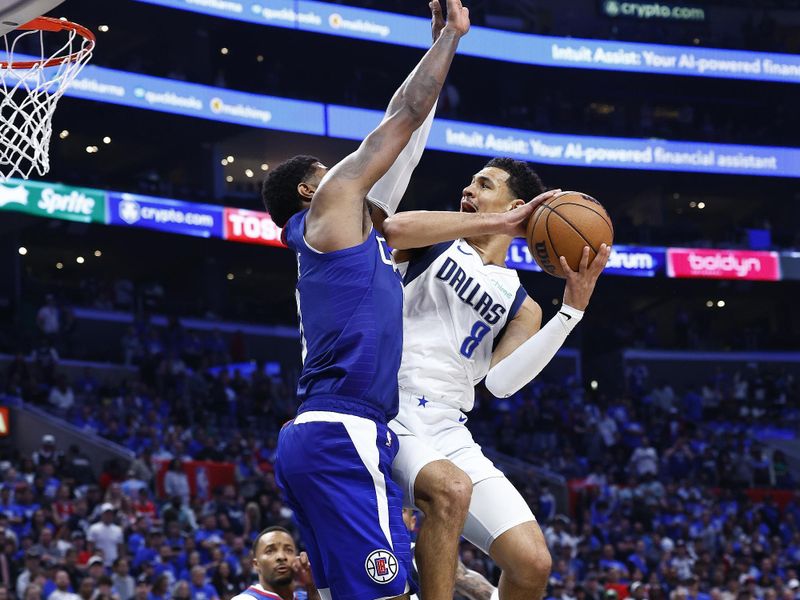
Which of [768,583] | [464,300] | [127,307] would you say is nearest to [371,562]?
[464,300]

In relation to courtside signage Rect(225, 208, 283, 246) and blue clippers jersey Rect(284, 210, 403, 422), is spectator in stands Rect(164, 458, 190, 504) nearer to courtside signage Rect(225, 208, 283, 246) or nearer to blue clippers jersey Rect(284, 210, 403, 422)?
courtside signage Rect(225, 208, 283, 246)

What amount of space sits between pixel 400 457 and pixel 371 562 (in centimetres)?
56

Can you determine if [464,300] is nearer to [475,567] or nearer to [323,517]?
[323,517]

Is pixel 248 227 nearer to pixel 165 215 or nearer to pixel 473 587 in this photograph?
pixel 165 215

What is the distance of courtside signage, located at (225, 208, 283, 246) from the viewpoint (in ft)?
79.8

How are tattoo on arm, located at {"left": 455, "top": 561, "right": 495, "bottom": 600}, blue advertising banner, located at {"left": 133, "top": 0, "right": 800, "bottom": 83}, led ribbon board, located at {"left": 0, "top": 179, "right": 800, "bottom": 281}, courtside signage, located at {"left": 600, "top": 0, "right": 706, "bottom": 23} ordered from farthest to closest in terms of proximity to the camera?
courtside signage, located at {"left": 600, "top": 0, "right": 706, "bottom": 23}, blue advertising banner, located at {"left": 133, "top": 0, "right": 800, "bottom": 83}, led ribbon board, located at {"left": 0, "top": 179, "right": 800, "bottom": 281}, tattoo on arm, located at {"left": 455, "top": 561, "right": 495, "bottom": 600}

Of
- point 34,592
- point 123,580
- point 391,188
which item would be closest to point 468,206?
point 391,188

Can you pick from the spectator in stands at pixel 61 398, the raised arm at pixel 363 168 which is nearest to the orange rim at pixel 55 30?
the raised arm at pixel 363 168

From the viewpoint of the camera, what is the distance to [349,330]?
4137 millimetres

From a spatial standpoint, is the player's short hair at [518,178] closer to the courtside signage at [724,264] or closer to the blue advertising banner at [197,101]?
the blue advertising banner at [197,101]

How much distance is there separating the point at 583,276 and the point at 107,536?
8894mm

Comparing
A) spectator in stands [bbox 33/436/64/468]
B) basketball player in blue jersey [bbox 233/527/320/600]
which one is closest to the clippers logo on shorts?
basketball player in blue jersey [bbox 233/527/320/600]

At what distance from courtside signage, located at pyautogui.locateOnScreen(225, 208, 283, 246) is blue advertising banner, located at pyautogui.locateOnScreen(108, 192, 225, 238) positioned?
0.18 m

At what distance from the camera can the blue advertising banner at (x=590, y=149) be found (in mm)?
26734
